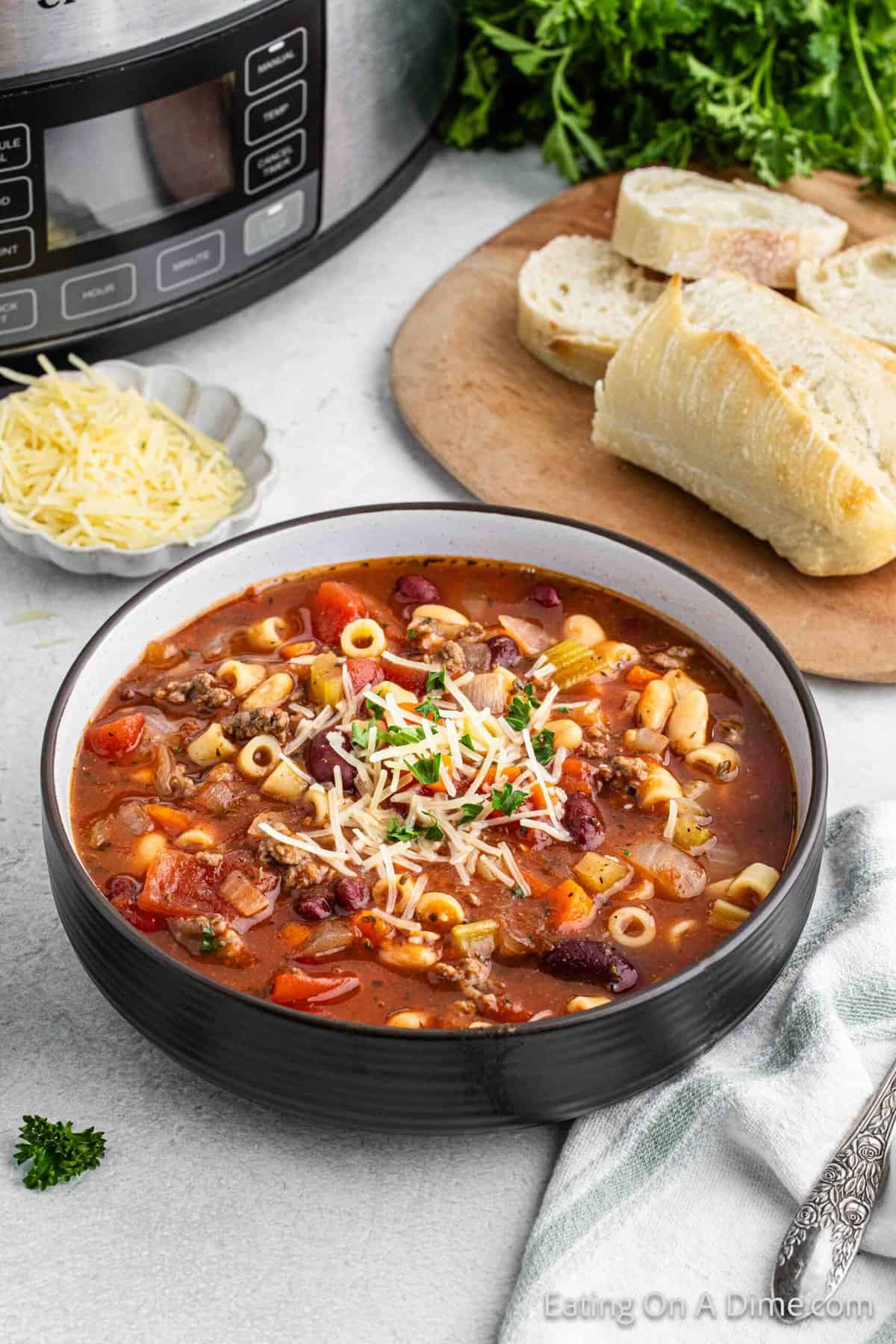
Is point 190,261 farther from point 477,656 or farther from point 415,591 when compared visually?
point 477,656

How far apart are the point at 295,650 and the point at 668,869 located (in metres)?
0.90

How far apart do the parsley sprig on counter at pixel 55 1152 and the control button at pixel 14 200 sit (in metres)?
2.04

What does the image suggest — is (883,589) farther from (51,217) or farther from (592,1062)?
(51,217)

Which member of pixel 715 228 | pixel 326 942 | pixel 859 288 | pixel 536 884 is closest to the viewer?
pixel 326 942

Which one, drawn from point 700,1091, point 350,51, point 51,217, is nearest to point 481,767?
point 700,1091

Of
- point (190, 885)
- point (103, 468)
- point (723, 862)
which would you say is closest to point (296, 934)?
point (190, 885)

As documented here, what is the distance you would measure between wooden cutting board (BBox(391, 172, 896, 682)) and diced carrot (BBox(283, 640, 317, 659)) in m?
0.54

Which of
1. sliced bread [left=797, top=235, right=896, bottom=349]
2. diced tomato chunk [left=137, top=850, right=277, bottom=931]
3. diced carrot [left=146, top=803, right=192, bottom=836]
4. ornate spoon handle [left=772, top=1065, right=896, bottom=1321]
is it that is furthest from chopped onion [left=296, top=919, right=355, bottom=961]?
sliced bread [left=797, top=235, right=896, bottom=349]

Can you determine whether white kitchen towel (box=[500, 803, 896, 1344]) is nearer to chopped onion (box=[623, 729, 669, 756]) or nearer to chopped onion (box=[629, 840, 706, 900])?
chopped onion (box=[629, 840, 706, 900])

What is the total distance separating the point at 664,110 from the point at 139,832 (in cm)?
328

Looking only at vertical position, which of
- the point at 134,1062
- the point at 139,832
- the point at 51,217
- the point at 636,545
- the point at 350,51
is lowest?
the point at 134,1062

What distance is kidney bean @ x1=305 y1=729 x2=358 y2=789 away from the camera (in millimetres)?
2740

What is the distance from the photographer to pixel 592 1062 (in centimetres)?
226

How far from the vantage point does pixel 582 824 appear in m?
2.72
